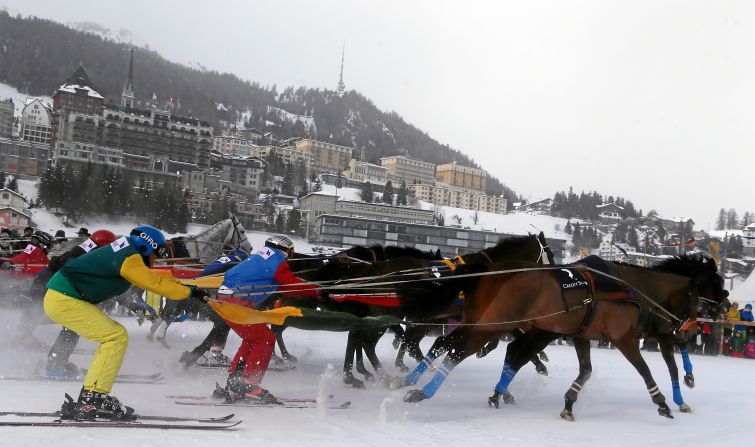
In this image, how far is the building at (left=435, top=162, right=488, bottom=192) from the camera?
170 m

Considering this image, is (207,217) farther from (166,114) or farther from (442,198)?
(442,198)

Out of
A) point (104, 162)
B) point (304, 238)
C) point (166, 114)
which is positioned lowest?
point (304, 238)

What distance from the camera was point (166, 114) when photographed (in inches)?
4422

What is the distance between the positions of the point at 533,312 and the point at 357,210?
104190 millimetres

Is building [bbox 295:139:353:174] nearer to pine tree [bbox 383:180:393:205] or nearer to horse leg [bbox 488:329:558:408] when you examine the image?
pine tree [bbox 383:180:393:205]

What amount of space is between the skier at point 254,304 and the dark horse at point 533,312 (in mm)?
1455

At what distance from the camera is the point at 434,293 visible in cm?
739

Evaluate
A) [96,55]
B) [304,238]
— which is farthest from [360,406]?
[96,55]

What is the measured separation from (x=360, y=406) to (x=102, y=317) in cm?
263

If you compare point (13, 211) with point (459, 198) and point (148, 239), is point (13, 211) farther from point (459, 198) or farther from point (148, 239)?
point (459, 198)

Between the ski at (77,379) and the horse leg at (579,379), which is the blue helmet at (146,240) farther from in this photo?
the horse leg at (579,379)

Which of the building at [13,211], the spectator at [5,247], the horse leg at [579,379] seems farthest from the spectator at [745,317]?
the building at [13,211]

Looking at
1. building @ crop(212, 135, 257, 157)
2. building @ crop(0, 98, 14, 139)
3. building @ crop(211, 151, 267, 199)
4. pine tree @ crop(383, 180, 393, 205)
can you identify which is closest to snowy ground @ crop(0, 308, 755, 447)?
building @ crop(211, 151, 267, 199)

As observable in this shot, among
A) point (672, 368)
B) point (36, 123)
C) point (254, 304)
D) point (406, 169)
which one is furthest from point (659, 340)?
point (406, 169)
